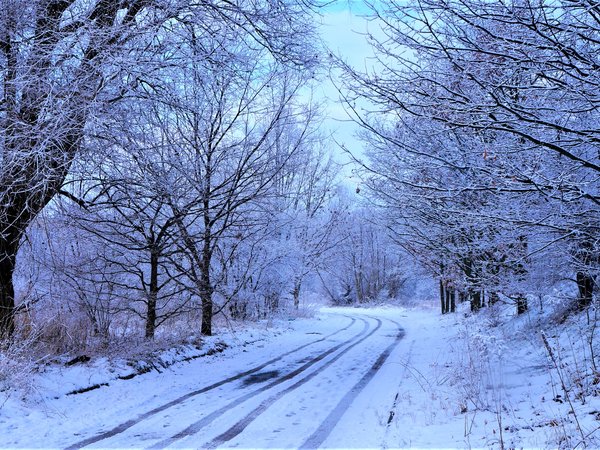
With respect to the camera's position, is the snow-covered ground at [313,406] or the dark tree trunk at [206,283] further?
the dark tree trunk at [206,283]

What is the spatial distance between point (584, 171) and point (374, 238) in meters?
45.8

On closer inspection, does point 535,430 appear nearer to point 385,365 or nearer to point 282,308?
point 385,365

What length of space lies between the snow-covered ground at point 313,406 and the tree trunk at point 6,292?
102 centimetres

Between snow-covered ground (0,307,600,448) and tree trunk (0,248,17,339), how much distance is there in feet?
3.34

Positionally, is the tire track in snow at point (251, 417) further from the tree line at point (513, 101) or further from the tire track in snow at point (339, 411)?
the tree line at point (513, 101)

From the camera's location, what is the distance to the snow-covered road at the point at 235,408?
17.1 feet

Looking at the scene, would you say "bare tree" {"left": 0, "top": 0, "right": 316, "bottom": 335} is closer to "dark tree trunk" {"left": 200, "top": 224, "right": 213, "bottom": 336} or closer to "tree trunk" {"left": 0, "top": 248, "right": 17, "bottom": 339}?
"tree trunk" {"left": 0, "top": 248, "right": 17, "bottom": 339}

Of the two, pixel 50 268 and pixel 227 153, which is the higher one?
pixel 227 153

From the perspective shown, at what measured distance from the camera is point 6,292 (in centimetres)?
768

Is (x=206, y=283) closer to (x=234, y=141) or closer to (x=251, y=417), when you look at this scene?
(x=234, y=141)

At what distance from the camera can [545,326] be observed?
10469 millimetres

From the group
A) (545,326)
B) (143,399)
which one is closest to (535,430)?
(143,399)

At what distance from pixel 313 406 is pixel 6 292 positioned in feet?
17.4

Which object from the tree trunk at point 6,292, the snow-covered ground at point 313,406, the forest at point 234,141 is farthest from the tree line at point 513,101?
the tree trunk at point 6,292
